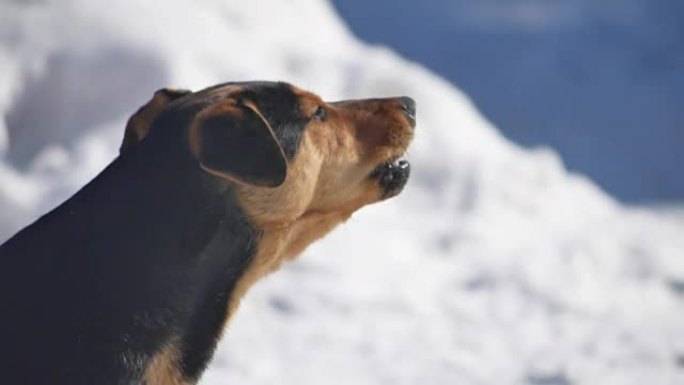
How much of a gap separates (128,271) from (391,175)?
1.02 meters

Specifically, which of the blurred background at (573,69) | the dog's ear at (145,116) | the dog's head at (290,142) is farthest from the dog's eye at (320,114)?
the blurred background at (573,69)

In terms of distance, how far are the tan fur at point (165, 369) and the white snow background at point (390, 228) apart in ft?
7.24

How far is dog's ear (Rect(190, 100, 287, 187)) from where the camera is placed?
363 centimetres

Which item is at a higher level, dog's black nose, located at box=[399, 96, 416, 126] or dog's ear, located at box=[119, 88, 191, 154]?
dog's ear, located at box=[119, 88, 191, 154]

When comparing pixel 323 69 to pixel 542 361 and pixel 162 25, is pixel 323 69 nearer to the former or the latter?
pixel 162 25

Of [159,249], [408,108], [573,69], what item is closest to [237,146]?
[159,249]

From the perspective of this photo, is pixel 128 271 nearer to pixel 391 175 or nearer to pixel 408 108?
pixel 391 175

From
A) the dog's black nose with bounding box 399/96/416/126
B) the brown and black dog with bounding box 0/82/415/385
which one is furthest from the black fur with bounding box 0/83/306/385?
the dog's black nose with bounding box 399/96/416/126

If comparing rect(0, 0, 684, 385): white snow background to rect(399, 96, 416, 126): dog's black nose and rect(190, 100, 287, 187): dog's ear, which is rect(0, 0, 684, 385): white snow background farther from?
rect(190, 100, 287, 187): dog's ear

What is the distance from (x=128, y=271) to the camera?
3.62 metres

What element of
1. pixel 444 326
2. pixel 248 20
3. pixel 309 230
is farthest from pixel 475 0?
pixel 309 230

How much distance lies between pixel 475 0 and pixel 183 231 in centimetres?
632

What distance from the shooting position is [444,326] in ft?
21.7

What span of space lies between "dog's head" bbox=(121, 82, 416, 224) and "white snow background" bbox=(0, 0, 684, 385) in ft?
5.96
